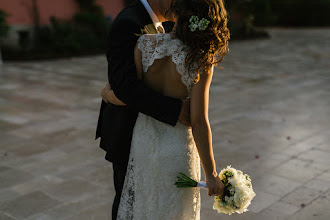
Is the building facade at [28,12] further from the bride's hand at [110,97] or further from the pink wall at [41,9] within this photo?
the bride's hand at [110,97]

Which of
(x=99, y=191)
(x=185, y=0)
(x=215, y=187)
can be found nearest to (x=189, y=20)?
(x=185, y=0)

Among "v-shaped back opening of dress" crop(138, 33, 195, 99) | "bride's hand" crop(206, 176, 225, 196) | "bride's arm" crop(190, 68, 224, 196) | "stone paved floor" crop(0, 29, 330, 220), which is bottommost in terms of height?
"stone paved floor" crop(0, 29, 330, 220)

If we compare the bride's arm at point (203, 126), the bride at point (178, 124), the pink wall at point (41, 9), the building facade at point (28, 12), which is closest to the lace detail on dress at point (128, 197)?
the bride at point (178, 124)

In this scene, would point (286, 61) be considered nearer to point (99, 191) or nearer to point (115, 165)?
point (99, 191)

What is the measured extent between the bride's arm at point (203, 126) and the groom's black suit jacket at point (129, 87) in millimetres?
85

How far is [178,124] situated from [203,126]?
0.44ft

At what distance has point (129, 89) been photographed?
1.94m

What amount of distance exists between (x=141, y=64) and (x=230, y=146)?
330 cm

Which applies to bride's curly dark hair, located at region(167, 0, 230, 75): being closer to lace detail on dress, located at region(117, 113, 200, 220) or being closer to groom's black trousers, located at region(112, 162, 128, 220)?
lace detail on dress, located at region(117, 113, 200, 220)

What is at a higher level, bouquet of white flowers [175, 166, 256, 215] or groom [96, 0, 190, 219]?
groom [96, 0, 190, 219]

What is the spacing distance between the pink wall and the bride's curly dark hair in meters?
12.9

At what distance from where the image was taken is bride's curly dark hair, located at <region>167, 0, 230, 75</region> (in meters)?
1.77

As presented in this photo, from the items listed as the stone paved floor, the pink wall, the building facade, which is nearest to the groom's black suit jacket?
the stone paved floor

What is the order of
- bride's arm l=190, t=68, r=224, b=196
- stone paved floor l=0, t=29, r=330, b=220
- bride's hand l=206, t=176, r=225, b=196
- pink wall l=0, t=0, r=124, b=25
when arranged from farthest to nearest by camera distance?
1. pink wall l=0, t=0, r=124, b=25
2. stone paved floor l=0, t=29, r=330, b=220
3. bride's hand l=206, t=176, r=225, b=196
4. bride's arm l=190, t=68, r=224, b=196
